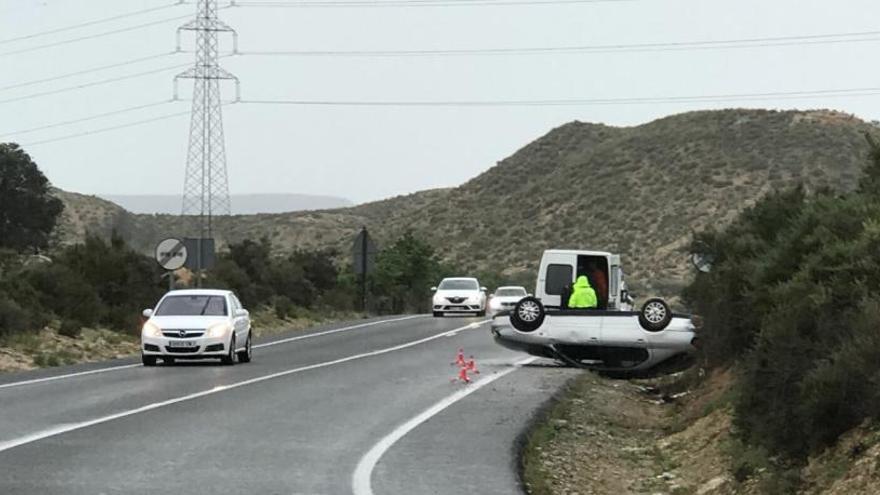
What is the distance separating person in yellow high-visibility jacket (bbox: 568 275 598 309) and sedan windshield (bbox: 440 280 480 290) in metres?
27.8

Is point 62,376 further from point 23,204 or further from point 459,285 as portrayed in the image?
point 23,204

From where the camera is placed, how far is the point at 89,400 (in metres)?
18.0

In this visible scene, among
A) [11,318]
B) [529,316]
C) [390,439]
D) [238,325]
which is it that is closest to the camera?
[390,439]

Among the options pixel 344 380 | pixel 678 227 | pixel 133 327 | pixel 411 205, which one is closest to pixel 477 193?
pixel 411 205

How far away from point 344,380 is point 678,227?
72744mm

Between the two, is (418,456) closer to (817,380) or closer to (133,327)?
(817,380)

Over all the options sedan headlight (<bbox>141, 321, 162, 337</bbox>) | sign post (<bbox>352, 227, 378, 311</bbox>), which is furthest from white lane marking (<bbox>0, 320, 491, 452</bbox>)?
sign post (<bbox>352, 227, 378, 311</bbox>)

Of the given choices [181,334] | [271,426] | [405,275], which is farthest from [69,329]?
[405,275]

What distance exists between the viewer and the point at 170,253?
33.2 m

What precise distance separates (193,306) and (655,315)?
9114mm

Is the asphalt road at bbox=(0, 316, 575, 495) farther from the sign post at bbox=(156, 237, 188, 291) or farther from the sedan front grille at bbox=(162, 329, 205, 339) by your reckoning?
the sign post at bbox=(156, 237, 188, 291)

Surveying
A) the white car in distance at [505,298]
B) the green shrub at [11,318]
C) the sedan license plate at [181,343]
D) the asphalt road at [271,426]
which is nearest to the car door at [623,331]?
the asphalt road at [271,426]

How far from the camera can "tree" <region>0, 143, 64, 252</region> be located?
7225 centimetres

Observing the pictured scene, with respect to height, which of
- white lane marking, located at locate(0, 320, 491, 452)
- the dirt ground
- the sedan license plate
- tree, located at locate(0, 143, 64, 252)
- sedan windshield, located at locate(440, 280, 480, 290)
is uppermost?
tree, located at locate(0, 143, 64, 252)
